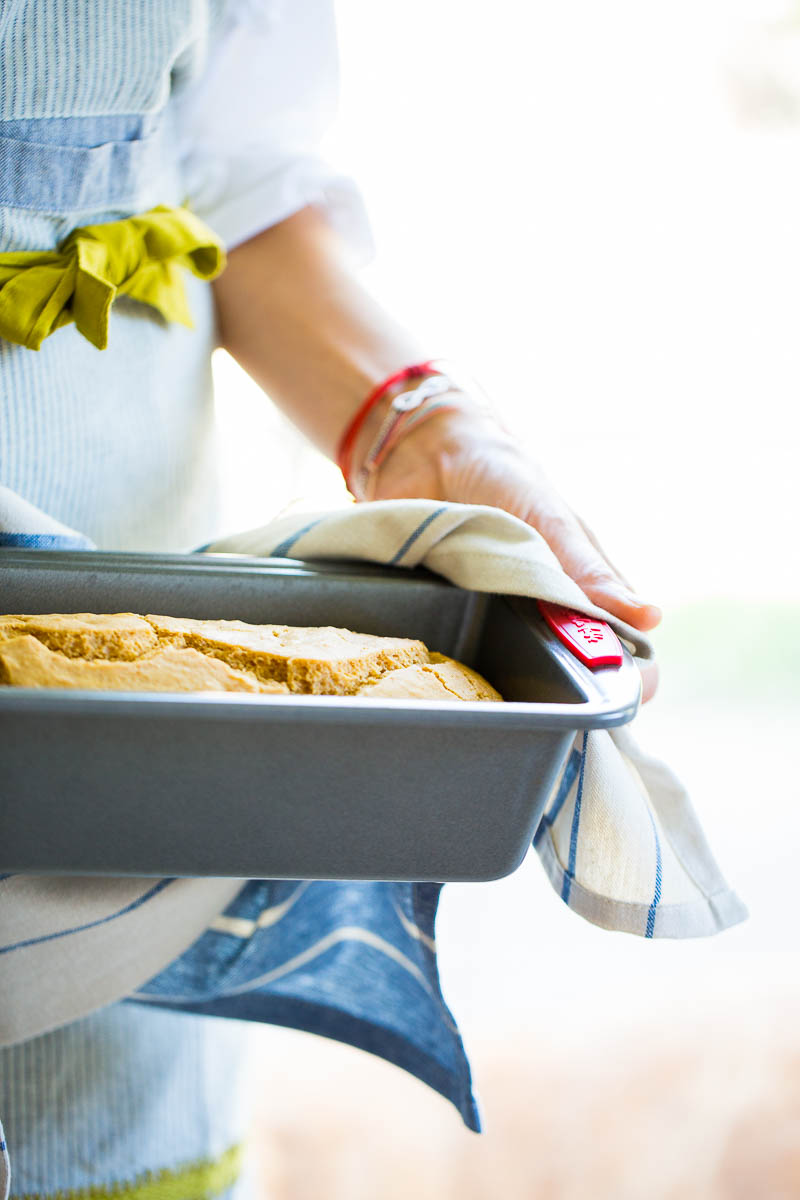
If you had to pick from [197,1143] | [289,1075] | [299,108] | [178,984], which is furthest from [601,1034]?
[299,108]

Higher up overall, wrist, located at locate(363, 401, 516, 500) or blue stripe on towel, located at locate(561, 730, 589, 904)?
wrist, located at locate(363, 401, 516, 500)

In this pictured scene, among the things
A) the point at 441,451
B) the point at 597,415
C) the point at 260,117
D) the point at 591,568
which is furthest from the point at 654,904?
the point at 597,415

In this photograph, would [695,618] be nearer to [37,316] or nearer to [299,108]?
[299,108]

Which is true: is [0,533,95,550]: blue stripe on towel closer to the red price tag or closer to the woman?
the woman

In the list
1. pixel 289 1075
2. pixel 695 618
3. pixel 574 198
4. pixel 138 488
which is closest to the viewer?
pixel 138 488

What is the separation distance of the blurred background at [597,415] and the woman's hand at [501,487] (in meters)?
0.22

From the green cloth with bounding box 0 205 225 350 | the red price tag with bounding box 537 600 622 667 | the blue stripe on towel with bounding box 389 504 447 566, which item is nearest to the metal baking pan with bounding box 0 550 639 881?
the red price tag with bounding box 537 600 622 667

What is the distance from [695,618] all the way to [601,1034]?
166 centimetres

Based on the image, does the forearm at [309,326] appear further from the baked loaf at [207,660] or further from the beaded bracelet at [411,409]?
the baked loaf at [207,660]

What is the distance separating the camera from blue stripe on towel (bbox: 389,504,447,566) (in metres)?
0.51

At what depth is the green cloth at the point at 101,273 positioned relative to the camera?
18.9 inches

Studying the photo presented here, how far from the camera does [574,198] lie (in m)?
1.89

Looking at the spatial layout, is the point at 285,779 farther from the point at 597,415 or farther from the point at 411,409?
the point at 597,415

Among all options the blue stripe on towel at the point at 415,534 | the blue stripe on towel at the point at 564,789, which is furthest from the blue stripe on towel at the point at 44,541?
the blue stripe on towel at the point at 564,789
